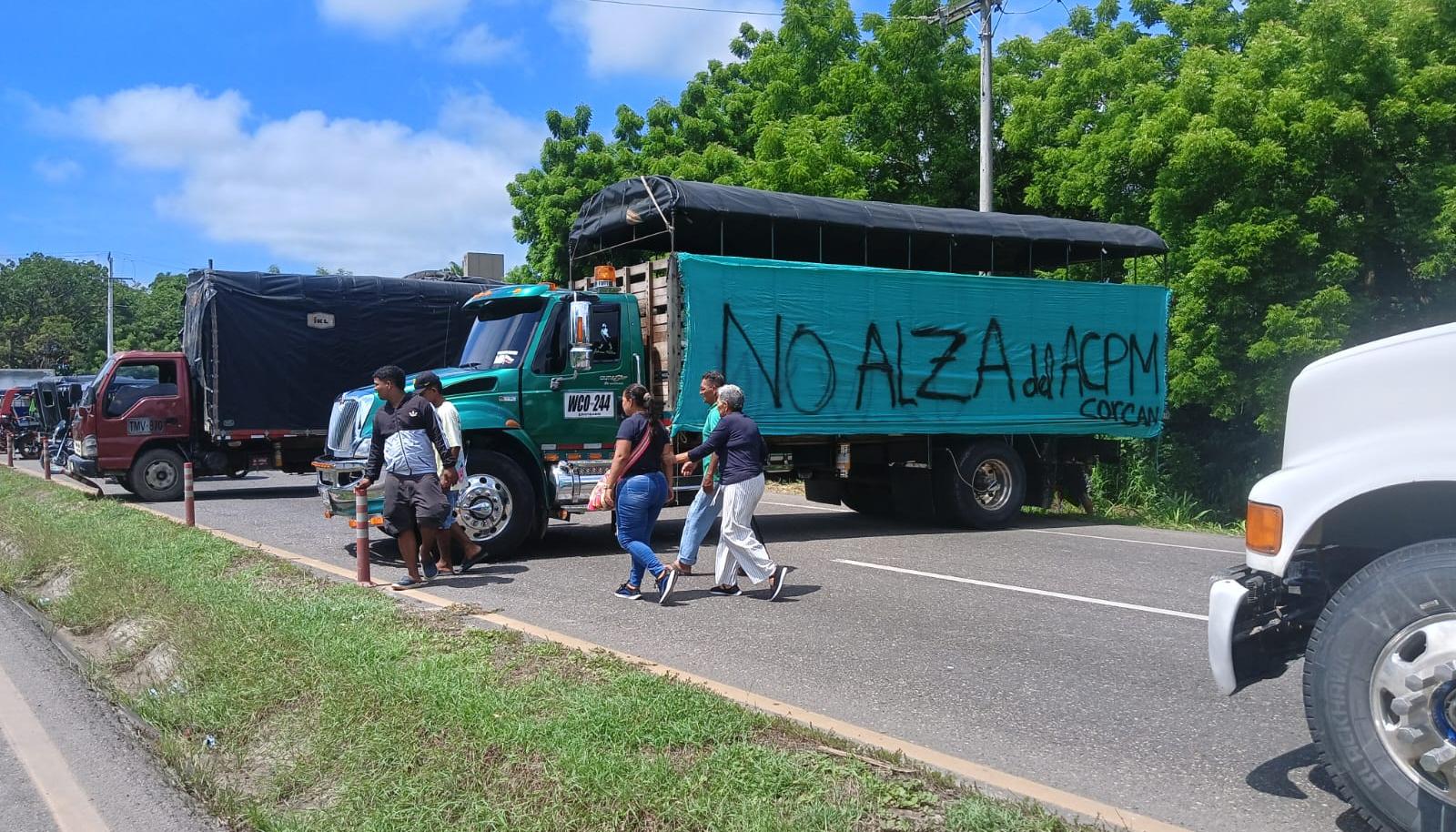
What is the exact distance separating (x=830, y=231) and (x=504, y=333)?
4.05 m

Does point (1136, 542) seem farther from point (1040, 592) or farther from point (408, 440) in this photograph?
point (408, 440)

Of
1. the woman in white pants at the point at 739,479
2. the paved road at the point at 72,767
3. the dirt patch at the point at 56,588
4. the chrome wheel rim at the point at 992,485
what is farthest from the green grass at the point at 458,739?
the chrome wheel rim at the point at 992,485

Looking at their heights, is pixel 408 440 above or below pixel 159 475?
above

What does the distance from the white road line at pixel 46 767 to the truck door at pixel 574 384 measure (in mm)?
5207

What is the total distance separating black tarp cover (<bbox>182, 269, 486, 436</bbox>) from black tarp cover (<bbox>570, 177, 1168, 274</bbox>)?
517 centimetres

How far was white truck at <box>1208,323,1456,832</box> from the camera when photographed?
10.8 ft

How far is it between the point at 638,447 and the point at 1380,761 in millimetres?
5495

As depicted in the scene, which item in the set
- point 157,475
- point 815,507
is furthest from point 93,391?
point 815,507

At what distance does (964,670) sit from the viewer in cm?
620

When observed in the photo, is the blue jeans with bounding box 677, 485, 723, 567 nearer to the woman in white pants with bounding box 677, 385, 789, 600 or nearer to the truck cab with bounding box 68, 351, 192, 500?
the woman in white pants with bounding box 677, 385, 789, 600

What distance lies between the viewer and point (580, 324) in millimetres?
10469

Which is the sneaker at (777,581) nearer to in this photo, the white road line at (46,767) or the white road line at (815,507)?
the white road line at (46,767)

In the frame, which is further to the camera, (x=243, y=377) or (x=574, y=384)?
(x=243, y=377)

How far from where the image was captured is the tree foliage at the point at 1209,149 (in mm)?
16500
